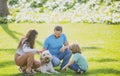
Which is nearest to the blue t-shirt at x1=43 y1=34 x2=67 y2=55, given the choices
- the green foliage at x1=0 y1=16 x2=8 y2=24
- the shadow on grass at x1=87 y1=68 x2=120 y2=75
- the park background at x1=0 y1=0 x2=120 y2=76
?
the park background at x1=0 y1=0 x2=120 y2=76

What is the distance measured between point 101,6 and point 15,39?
695 cm

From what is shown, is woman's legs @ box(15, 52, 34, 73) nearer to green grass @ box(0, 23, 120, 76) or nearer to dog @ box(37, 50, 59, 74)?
dog @ box(37, 50, 59, 74)

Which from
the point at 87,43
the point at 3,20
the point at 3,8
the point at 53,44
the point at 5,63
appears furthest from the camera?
the point at 3,8

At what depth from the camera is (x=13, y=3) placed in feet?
82.9

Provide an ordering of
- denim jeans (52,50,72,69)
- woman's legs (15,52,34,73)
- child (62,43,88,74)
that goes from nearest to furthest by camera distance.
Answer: woman's legs (15,52,34,73) < child (62,43,88,74) < denim jeans (52,50,72,69)

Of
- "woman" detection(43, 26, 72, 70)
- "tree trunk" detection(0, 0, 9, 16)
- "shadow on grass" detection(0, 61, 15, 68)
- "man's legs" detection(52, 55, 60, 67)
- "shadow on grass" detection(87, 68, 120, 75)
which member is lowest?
"shadow on grass" detection(87, 68, 120, 75)

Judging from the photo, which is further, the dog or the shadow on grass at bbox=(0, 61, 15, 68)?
the shadow on grass at bbox=(0, 61, 15, 68)

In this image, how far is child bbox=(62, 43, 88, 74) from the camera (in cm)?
1046

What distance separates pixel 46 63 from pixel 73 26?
8.67m

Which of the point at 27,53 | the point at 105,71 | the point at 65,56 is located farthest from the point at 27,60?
the point at 105,71

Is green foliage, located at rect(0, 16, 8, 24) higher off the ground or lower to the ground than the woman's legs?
higher

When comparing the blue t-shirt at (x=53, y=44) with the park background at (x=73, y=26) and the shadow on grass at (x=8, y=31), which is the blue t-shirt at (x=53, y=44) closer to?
the park background at (x=73, y=26)

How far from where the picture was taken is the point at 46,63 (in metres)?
10.5

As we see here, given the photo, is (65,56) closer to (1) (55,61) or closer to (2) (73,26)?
(1) (55,61)
